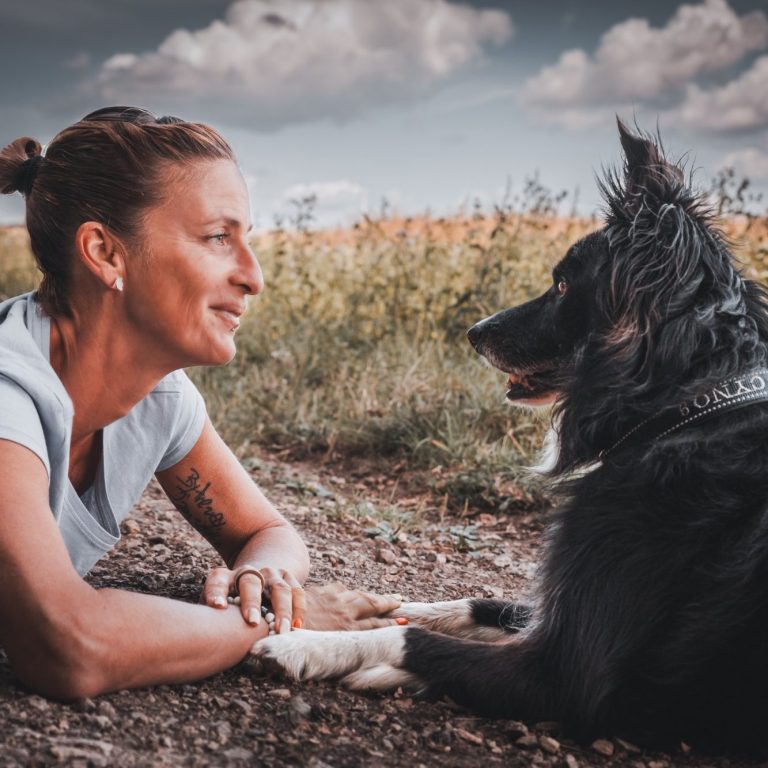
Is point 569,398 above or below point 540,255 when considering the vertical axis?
below

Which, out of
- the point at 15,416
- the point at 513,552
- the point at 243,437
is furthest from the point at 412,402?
the point at 15,416

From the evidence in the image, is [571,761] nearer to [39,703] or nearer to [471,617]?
[471,617]

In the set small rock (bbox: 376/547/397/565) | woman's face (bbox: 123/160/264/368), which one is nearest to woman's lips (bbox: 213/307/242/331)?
woman's face (bbox: 123/160/264/368)

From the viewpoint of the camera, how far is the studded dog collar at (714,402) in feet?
7.89

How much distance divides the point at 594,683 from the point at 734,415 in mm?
840

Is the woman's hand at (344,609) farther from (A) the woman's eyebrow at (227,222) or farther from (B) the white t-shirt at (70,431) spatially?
(A) the woman's eyebrow at (227,222)

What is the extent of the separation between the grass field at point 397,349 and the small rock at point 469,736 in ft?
8.39

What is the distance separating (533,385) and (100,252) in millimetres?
1753

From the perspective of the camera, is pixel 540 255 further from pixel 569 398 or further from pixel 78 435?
pixel 78 435

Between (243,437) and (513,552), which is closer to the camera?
(513,552)

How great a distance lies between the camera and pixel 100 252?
2.36 metres

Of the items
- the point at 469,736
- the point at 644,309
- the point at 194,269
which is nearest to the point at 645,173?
the point at 644,309

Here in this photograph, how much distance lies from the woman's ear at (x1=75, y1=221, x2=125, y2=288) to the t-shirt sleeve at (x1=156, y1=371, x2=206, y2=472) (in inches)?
20.9

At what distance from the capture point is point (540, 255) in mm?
7602
